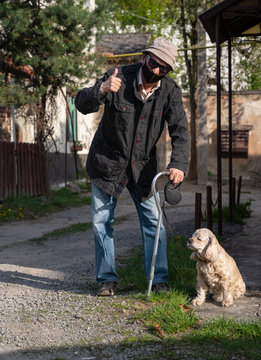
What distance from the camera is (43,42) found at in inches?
424

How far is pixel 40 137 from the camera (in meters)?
12.7

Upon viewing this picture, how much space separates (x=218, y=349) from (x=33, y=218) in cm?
778

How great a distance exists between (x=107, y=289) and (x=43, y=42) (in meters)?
7.39

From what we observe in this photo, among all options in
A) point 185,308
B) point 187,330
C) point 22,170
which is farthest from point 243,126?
point 187,330

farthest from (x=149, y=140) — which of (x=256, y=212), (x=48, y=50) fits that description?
(x=48, y=50)

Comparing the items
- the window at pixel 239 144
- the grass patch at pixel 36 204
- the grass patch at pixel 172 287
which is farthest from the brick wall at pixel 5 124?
the window at pixel 239 144

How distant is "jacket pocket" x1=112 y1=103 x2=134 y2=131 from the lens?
4.30 m

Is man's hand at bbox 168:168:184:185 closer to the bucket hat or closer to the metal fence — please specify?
the bucket hat

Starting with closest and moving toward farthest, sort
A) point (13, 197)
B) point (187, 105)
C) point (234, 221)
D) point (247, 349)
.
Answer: point (247, 349)
point (234, 221)
point (13, 197)
point (187, 105)

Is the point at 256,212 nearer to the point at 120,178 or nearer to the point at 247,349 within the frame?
the point at 120,178

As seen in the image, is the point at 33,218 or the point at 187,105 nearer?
the point at 33,218

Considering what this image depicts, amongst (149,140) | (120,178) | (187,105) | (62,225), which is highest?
(187,105)

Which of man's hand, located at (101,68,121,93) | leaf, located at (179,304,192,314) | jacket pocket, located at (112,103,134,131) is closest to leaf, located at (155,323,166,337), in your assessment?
leaf, located at (179,304,192,314)

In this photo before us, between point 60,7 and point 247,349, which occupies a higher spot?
point 60,7
